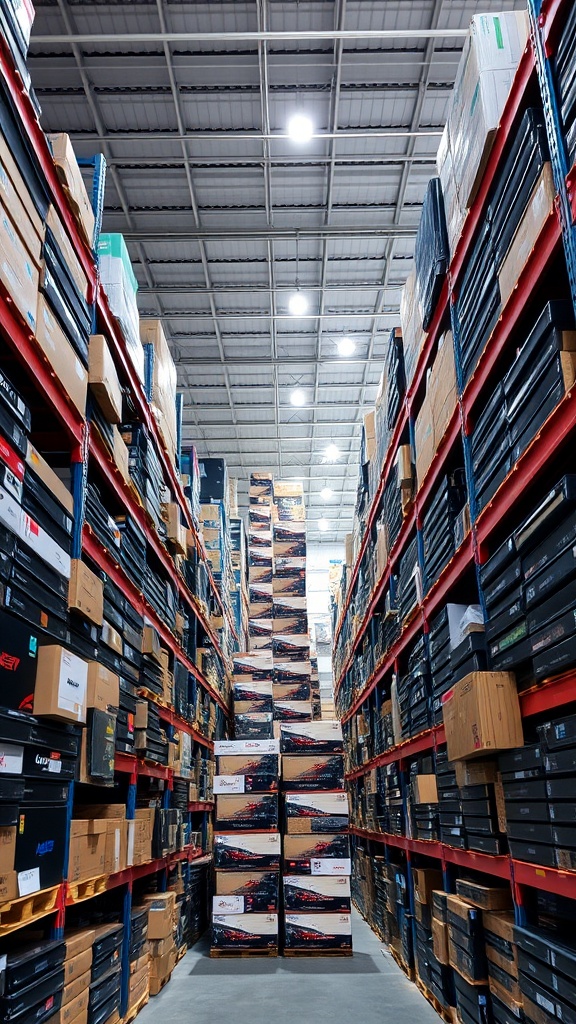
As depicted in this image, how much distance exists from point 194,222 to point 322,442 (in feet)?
30.1

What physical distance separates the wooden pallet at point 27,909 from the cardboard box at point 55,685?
747mm

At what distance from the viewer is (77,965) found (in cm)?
373

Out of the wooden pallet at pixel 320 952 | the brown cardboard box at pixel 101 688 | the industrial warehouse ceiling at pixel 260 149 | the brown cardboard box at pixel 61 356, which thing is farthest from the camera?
the industrial warehouse ceiling at pixel 260 149

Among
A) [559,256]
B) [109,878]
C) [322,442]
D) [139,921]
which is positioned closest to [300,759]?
[139,921]

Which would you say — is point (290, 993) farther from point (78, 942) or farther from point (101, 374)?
point (101, 374)

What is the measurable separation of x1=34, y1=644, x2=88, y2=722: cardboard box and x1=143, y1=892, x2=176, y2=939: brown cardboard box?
3051 millimetres

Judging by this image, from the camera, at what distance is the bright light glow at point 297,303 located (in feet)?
45.3

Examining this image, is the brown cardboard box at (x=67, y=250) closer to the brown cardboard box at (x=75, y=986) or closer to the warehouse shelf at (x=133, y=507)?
the warehouse shelf at (x=133, y=507)

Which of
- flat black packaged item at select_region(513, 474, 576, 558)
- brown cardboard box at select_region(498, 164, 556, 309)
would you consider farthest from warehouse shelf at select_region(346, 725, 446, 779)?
brown cardboard box at select_region(498, 164, 556, 309)

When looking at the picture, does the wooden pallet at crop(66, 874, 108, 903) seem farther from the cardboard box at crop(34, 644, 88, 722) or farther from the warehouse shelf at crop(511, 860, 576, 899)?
the warehouse shelf at crop(511, 860, 576, 899)

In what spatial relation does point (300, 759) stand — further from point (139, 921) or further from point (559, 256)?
point (559, 256)

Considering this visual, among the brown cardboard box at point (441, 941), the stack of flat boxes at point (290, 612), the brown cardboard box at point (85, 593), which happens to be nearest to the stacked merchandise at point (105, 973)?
the brown cardboard box at point (85, 593)

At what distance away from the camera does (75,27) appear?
9.14m

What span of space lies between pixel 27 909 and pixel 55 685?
92 centimetres
